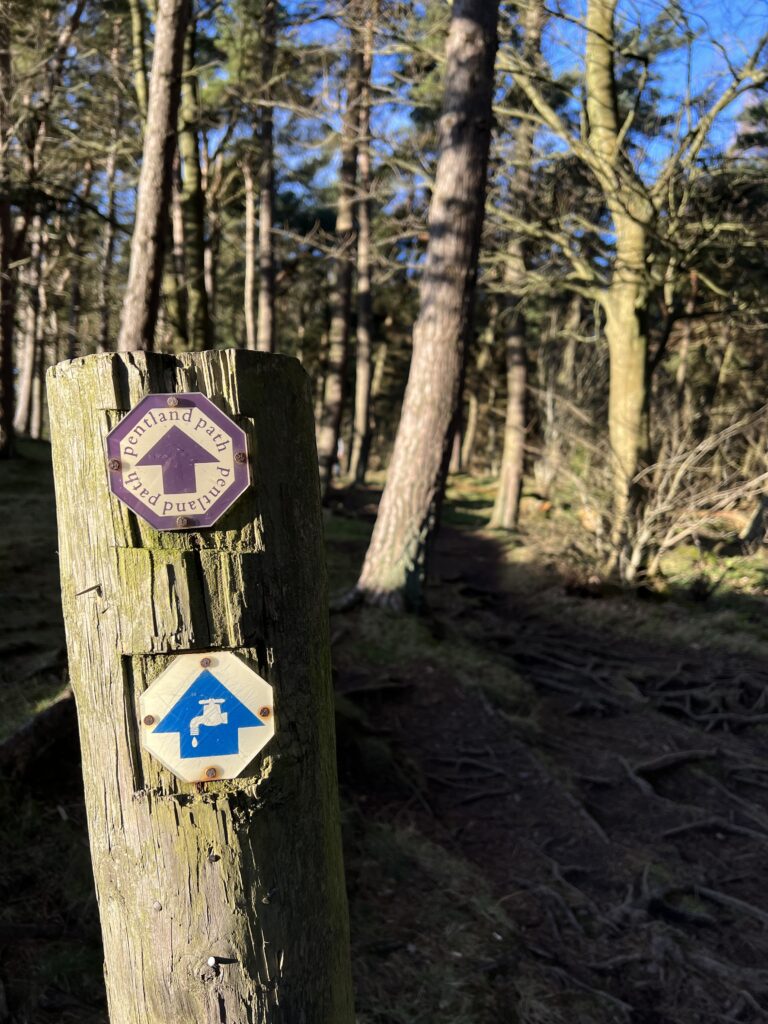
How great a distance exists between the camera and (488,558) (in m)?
13.5

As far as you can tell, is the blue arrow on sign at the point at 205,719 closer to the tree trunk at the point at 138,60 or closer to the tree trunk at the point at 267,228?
the tree trunk at the point at 138,60

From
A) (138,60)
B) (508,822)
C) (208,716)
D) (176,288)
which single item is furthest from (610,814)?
(138,60)

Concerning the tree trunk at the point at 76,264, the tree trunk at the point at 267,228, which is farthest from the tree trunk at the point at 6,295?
the tree trunk at the point at 267,228

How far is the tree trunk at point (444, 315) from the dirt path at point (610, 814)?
0.85m

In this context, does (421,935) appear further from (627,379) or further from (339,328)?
(339,328)

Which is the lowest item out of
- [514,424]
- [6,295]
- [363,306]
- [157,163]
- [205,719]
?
[514,424]

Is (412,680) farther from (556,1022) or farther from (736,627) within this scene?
(736,627)

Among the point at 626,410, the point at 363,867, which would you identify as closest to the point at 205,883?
the point at 363,867

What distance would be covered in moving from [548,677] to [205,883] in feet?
20.5

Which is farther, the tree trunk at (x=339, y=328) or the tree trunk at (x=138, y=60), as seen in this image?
the tree trunk at (x=339, y=328)

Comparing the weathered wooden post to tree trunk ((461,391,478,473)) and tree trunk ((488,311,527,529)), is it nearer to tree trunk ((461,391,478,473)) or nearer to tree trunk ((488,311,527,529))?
tree trunk ((488,311,527,529))

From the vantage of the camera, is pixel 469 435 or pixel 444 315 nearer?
pixel 444 315

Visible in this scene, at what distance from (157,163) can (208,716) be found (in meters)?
7.47

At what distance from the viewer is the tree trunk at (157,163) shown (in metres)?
7.30
